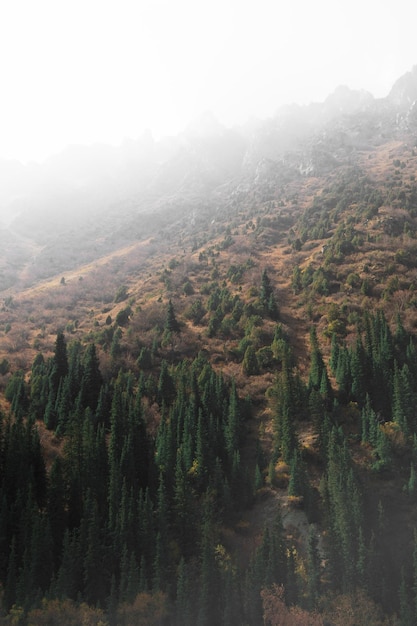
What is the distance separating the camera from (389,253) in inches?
4112

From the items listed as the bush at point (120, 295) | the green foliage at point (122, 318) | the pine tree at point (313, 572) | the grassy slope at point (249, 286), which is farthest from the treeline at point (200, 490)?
the bush at point (120, 295)

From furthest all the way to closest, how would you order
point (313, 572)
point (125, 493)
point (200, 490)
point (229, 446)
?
point (229, 446) < point (200, 490) < point (125, 493) < point (313, 572)

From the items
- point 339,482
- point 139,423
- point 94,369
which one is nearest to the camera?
A: point 339,482

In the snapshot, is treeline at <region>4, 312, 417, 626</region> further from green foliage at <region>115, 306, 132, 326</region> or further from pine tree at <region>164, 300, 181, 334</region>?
green foliage at <region>115, 306, 132, 326</region>

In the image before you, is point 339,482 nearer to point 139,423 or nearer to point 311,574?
point 311,574

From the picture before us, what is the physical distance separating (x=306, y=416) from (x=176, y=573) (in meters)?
29.6

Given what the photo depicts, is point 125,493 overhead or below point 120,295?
below

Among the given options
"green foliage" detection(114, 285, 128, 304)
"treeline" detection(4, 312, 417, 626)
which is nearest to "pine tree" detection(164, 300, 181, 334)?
"treeline" detection(4, 312, 417, 626)

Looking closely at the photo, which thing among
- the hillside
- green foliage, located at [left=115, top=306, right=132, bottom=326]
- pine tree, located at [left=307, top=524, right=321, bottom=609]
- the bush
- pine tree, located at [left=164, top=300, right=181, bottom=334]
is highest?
the bush

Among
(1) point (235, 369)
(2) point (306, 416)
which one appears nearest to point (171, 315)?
(1) point (235, 369)

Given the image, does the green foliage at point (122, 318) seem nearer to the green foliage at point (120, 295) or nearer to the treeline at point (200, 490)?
the green foliage at point (120, 295)

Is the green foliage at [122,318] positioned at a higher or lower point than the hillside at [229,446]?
higher

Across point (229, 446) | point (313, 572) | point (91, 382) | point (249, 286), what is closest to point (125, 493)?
point (229, 446)

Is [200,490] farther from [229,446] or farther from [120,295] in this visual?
[120,295]
